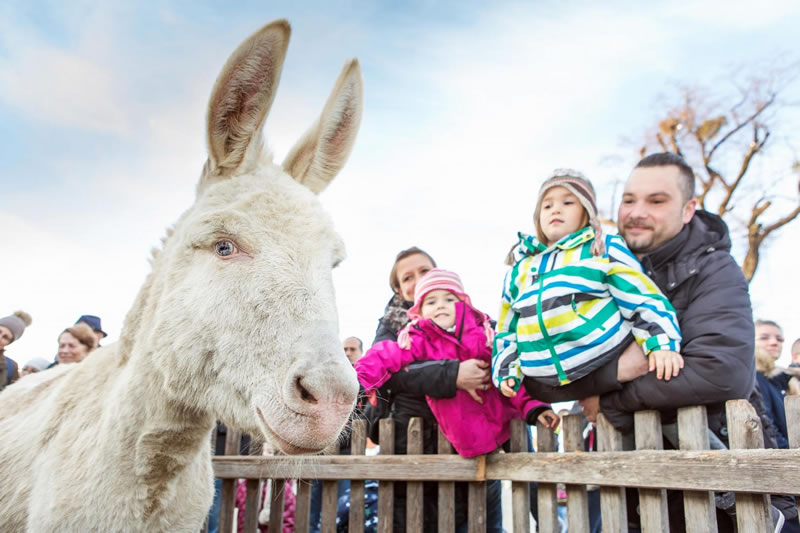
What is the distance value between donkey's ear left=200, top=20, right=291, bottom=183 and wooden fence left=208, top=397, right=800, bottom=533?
145cm

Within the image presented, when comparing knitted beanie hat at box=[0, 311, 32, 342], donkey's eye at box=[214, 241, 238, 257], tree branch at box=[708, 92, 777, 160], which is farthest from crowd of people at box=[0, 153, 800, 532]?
tree branch at box=[708, 92, 777, 160]

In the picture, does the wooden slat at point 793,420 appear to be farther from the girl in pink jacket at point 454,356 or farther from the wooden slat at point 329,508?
the wooden slat at point 329,508

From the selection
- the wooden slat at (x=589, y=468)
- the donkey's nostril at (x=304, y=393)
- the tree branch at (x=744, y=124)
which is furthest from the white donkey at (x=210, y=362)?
the tree branch at (x=744, y=124)

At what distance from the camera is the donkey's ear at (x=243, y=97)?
2.42 metres

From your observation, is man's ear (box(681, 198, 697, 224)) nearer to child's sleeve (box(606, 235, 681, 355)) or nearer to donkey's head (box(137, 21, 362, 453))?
child's sleeve (box(606, 235, 681, 355))

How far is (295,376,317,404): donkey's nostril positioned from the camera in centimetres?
169

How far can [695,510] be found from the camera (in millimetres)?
2342

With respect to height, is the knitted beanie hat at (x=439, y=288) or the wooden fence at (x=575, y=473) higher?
the knitted beanie hat at (x=439, y=288)

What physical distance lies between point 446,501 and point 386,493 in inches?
17.0

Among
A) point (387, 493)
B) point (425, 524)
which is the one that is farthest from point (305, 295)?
point (425, 524)

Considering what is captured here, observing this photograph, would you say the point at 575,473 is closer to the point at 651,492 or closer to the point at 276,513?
the point at 651,492

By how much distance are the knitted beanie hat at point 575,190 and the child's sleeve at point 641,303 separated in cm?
20

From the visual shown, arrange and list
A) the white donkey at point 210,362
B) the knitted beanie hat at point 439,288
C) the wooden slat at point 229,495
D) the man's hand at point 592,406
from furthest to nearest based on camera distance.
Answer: the wooden slat at point 229,495 → the knitted beanie hat at point 439,288 → the man's hand at point 592,406 → the white donkey at point 210,362

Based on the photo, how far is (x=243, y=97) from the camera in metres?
2.55
